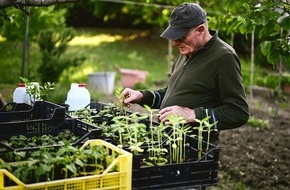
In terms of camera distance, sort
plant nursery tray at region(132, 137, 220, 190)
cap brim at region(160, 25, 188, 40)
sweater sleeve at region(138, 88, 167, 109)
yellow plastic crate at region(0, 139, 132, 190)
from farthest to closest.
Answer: sweater sleeve at region(138, 88, 167, 109) < cap brim at region(160, 25, 188, 40) < plant nursery tray at region(132, 137, 220, 190) < yellow plastic crate at region(0, 139, 132, 190)

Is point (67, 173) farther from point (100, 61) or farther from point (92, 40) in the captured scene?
point (92, 40)

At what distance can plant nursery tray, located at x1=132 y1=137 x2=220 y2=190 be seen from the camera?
2359 mm

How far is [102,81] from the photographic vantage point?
1110cm

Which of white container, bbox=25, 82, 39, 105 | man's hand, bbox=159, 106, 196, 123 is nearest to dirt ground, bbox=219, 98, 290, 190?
man's hand, bbox=159, 106, 196, 123

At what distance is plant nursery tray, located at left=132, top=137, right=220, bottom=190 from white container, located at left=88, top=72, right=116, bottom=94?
8.50 m

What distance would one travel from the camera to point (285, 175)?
5738mm

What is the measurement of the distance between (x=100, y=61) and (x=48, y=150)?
484 inches

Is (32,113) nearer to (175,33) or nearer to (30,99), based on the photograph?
(30,99)

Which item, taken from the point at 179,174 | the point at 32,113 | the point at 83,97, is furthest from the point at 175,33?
the point at 179,174

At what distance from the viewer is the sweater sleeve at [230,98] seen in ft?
10.7

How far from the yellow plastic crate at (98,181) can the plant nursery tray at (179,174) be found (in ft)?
0.19

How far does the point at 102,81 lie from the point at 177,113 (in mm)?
8184

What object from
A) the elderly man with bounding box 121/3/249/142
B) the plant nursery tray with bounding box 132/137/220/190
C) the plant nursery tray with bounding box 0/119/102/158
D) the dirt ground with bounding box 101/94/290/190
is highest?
the elderly man with bounding box 121/3/249/142

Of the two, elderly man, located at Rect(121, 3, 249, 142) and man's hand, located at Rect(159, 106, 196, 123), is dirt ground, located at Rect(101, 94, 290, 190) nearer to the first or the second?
elderly man, located at Rect(121, 3, 249, 142)
